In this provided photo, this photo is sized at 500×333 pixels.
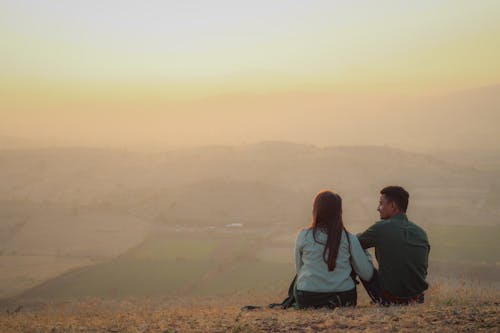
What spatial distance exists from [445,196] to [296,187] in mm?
28982

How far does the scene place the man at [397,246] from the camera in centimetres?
667

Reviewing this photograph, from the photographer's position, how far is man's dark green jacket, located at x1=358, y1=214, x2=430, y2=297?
6.66m

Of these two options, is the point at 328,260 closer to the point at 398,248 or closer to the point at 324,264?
the point at 324,264

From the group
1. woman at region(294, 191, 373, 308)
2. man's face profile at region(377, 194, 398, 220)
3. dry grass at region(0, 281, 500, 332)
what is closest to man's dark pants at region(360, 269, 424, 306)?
dry grass at region(0, 281, 500, 332)

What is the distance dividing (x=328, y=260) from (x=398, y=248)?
45.7 inches

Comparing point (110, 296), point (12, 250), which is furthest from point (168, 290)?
point (12, 250)

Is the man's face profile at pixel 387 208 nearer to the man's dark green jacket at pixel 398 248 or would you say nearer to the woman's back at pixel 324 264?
the man's dark green jacket at pixel 398 248

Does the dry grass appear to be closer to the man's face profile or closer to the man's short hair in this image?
the man's face profile

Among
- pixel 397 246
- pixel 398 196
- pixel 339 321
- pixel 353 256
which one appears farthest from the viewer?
pixel 398 196

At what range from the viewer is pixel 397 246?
6652mm

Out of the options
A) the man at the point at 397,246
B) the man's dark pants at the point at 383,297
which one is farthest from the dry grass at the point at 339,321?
the man at the point at 397,246

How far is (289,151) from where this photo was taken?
133000 mm

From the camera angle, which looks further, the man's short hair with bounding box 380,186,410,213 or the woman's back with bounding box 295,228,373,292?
the man's short hair with bounding box 380,186,410,213

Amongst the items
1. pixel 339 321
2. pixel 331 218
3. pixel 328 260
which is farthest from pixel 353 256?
pixel 339 321
